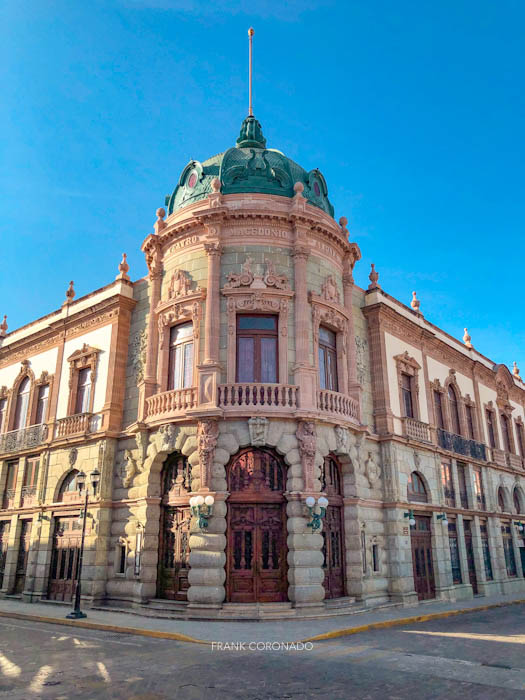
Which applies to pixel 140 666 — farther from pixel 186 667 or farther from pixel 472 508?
pixel 472 508

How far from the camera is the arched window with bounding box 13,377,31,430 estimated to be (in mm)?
28022

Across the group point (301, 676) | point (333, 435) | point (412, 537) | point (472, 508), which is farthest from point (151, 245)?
point (472, 508)

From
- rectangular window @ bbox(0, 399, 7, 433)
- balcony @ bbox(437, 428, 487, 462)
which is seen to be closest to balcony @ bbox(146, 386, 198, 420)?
rectangular window @ bbox(0, 399, 7, 433)

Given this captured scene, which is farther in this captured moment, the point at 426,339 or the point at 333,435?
the point at 426,339

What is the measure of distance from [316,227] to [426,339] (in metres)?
9.39

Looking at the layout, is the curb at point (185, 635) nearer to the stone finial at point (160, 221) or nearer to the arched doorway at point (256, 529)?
the arched doorway at point (256, 529)

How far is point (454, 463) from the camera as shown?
1072 inches

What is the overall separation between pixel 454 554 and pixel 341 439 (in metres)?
10.2

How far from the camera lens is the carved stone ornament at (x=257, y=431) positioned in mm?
18188

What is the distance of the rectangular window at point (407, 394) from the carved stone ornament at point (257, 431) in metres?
8.83

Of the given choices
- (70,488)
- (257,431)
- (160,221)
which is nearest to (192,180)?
(160,221)

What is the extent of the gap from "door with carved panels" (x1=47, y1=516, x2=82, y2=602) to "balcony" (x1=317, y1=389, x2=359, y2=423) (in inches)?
416

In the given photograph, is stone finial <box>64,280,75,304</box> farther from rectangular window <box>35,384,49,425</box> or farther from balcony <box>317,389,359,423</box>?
balcony <box>317,389,359,423</box>

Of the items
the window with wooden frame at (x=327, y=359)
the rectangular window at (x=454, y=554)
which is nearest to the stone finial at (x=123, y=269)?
the window with wooden frame at (x=327, y=359)
